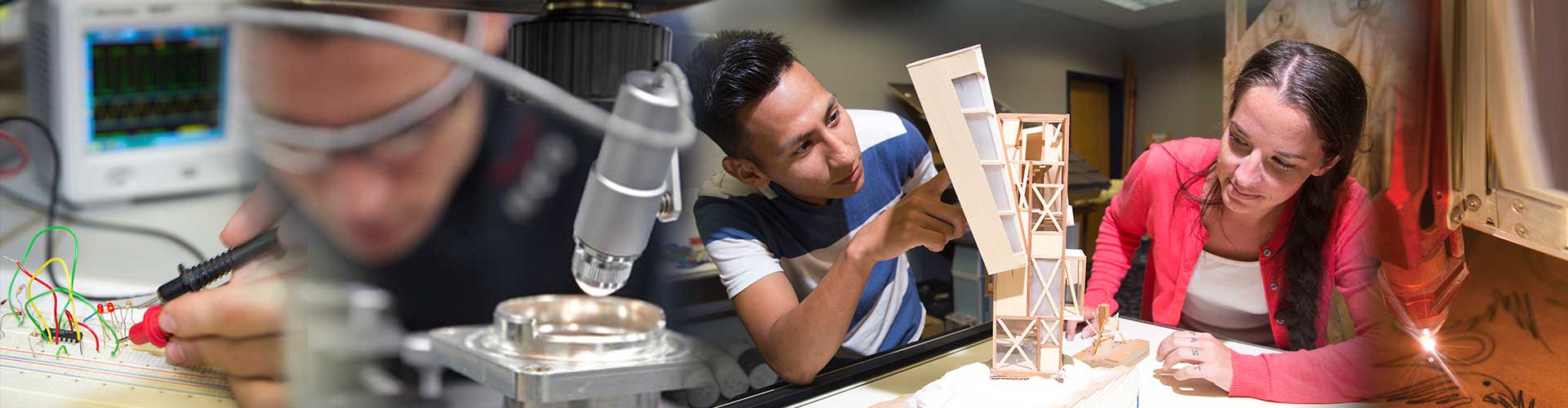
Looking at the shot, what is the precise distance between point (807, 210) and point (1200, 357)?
1.66 feet

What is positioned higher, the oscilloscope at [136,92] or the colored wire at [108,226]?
the oscilloscope at [136,92]

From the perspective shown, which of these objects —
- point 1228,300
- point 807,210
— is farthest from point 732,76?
point 1228,300

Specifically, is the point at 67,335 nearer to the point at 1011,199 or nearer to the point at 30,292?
the point at 30,292

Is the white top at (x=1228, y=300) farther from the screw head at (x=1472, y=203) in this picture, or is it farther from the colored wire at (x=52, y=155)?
the colored wire at (x=52, y=155)

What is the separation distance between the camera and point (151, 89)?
66 centimetres

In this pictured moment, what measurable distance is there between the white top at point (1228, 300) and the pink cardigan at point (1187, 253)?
11mm

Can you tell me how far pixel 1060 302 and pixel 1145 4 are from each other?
0.44 metres

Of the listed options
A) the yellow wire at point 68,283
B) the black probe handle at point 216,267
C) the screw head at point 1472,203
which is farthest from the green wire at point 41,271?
the screw head at point 1472,203

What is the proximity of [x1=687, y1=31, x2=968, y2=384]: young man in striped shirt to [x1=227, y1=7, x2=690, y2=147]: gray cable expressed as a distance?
19 cm

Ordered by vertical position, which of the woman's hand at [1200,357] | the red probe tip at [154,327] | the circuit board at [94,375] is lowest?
the woman's hand at [1200,357]

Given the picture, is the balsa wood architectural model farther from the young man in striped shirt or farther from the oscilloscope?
the oscilloscope

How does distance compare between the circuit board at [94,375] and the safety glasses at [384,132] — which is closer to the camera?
the safety glasses at [384,132]

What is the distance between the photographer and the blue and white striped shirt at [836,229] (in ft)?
2.43

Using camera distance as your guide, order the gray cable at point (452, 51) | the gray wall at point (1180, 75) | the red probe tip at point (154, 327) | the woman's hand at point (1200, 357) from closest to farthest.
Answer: the gray cable at point (452, 51) → the red probe tip at point (154, 327) → the woman's hand at point (1200, 357) → the gray wall at point (1180, 75)
